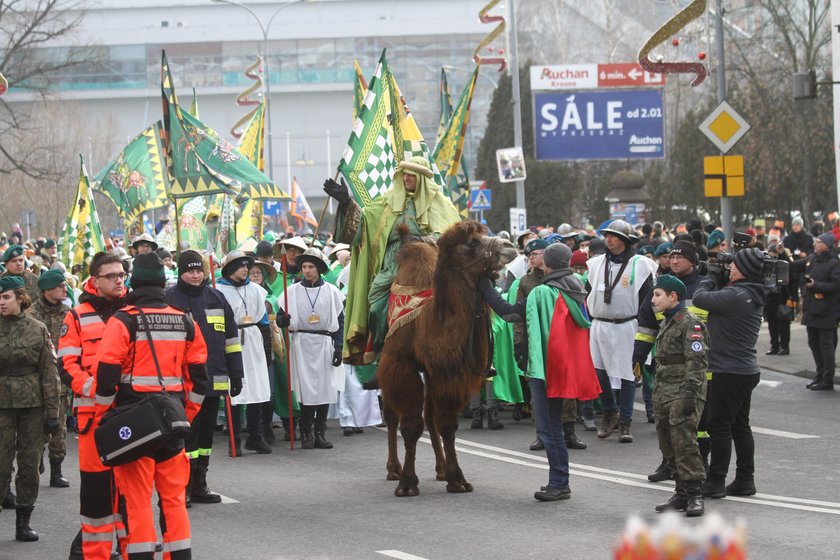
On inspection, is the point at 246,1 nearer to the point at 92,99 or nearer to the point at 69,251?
the point at 92,99

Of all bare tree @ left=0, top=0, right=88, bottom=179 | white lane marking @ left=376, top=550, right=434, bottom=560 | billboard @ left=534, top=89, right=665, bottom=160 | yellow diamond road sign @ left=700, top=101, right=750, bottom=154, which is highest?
bare tree @ left=0, top=0, right=88, bottom=179

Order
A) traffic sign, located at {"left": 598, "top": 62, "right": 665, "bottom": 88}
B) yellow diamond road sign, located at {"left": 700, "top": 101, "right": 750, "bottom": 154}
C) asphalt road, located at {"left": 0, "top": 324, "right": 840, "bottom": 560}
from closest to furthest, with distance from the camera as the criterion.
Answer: asphalt road, located at {"left": 0, "top": 324, "right": 840, "bottom": 560}
yellow diamond road sign, located at {"left": 700, "top": 101, "right": 750, "bottom": 154}
traffic sign, located at {"left": 598, "top": 62, "right": 665, "bottom": 88}

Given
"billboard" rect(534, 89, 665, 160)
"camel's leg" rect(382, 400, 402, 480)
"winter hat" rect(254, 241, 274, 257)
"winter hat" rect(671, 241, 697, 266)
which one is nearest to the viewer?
"winter hat" rect(671, 241, 697, 266)

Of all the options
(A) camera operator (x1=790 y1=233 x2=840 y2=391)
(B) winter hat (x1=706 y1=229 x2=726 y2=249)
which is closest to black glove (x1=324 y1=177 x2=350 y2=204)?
(B) winter hat (x1=706 y1=229 x2=726 y2=249)

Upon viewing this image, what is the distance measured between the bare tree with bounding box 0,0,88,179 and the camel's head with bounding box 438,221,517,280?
22578 mm

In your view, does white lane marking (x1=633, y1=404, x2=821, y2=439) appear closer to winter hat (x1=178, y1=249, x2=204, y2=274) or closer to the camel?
the camel

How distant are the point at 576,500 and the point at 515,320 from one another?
4.80 feet

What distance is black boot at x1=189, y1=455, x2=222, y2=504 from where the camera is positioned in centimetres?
1054

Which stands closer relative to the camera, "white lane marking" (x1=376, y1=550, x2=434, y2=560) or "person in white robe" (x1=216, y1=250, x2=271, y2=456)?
"white lane marking" (x1=376, y1=550, x2=434, y2=560)

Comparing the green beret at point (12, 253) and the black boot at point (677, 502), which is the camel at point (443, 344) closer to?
the black boot at point (677, 502)

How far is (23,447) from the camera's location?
31.1 ft

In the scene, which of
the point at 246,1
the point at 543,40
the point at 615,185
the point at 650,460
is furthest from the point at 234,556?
the point at 246,1

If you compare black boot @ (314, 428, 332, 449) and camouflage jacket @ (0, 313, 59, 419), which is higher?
camouflage jacket @ (0, 313, 59, 419)

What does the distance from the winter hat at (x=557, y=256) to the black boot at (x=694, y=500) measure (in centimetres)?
196
